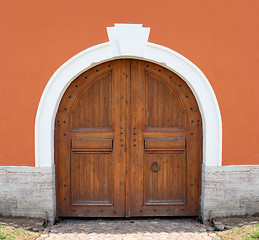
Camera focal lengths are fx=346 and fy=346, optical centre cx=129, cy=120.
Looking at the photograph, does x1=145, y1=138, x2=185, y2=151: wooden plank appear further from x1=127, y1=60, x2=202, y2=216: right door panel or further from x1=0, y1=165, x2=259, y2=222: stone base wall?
x1=0, y1=165, x2=259, y2=222: stone base wall

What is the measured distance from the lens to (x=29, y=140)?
4.32 meters

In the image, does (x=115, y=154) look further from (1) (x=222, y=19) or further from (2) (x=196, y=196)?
(1) (x=222, y=19)

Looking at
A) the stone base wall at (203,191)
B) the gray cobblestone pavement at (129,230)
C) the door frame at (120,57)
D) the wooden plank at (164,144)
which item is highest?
the door frame at (120,57)

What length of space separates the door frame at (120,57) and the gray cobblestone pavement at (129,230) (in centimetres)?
82

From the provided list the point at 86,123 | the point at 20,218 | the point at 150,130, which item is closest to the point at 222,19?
the point at 150,130

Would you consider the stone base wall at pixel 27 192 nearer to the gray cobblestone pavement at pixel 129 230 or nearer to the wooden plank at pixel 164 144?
the gray cobblestone pavement at pixel 129 230

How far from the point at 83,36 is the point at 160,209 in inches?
97.0

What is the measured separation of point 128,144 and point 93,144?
18.1 inches

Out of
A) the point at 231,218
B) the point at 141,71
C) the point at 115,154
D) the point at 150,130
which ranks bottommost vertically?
the point at 231,218

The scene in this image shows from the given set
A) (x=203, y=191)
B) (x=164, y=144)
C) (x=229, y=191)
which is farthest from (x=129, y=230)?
(x=229, y=191)

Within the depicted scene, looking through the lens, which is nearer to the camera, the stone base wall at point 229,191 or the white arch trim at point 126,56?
the white arch trim at point 126,56

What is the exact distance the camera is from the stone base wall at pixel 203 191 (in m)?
4.36

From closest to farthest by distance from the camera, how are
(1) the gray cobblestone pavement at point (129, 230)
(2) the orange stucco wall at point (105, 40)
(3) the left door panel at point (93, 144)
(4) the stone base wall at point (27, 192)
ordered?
(1) the gray cobblestone pavement at point (129, 230)
(2) the orange stucco wall at point (105, 40)
(4) the stone base wall at point (27, 192)
(3) the left door panel at point (93, 144)

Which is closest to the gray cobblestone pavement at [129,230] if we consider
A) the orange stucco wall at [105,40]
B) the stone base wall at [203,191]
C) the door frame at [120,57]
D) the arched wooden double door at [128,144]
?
the arched wooden double door at [128,144]
